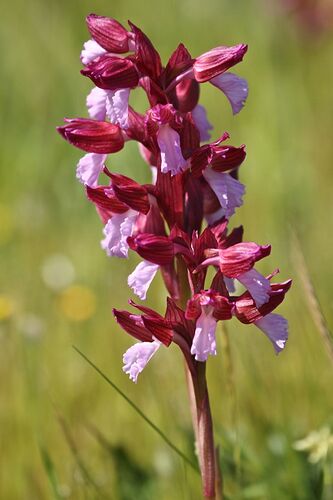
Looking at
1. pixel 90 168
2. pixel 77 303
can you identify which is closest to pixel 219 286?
pixel 90 168

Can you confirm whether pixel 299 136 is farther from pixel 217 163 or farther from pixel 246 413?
pixel 217 163

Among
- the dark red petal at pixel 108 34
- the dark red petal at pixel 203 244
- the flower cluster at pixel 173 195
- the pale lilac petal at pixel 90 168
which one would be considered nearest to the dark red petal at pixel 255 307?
the flower cluster at pixel 173 195

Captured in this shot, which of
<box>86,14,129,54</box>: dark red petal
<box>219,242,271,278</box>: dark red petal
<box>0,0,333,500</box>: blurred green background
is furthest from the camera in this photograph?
<box>0,0,333,500</box>: blurred green background

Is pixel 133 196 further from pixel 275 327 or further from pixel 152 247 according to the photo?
pixel 275 327

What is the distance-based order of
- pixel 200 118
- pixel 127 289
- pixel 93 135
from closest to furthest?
pixel 93 135 → pixel 200 118 → pixel 127 289

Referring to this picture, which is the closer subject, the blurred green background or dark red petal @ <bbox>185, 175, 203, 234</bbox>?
dark red petal @ <bbox>185, 175, 203, 234</bbox>

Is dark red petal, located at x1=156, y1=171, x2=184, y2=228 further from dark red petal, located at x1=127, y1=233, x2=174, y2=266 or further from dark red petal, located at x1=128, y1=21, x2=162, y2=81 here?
dark red petal, located at x1=128, y1=21, x2=162, y2=81

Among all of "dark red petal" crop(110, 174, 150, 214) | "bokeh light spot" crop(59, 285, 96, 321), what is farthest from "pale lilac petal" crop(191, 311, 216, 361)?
"bokeh light spot" crop(59, 285, 96, 321)

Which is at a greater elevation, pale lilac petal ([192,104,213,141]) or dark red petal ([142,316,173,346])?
pale lilac petal ([192,104,213,141])
